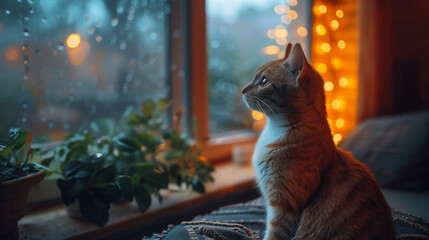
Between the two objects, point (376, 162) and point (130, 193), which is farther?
point (376, 162)

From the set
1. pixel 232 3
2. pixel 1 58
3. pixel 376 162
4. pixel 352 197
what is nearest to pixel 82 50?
pixel 1 58

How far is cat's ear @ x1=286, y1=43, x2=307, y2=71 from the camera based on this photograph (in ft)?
2.30

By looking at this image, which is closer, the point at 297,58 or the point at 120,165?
the point at 297,58

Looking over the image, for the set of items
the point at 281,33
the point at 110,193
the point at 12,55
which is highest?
the point at 281,33

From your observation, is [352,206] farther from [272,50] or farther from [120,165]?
[272,50]

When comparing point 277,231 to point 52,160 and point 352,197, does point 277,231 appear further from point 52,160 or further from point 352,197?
point 52,160

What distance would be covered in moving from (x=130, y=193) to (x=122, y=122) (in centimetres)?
31

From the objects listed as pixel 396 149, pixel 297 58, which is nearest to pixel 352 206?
pixel 297 58

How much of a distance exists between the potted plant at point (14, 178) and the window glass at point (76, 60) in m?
0.22

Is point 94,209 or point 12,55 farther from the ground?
point 12,55

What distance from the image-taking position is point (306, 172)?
674 mm

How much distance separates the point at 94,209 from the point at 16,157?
0.24 meters

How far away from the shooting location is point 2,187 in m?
0.63

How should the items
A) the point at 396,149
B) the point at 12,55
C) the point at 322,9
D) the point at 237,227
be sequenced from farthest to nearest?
the point at 322,9 < the point at 396,149 < the point at 12,55 < the point at 237,227
